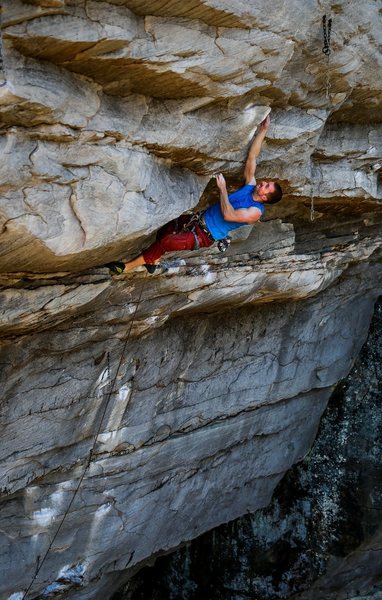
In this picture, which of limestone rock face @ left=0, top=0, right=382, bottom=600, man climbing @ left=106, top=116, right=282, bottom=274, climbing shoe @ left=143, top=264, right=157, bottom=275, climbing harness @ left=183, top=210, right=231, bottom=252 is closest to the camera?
limestone rock face @ left=0, top=0, right=382, bottom=600

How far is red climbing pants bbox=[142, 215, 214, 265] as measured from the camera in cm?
472

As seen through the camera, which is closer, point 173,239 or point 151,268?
point 173,239

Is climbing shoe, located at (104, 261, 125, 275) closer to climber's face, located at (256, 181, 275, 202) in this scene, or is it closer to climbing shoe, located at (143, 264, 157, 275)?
climbing shoe, located at (143, 264, 157, 275)

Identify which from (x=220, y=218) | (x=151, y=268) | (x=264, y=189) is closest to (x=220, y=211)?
(x=220, y=218)

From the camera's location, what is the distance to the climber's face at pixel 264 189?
15.3 feet

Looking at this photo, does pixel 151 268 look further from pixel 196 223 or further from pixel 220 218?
pixel 220 218

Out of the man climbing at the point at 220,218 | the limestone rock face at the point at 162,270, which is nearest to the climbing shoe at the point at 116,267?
the man climbing at the point at 220,218

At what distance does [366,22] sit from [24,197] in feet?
8.86

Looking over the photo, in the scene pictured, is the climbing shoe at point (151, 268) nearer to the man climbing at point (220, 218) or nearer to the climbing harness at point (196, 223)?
the man climbing at point (220, 218)

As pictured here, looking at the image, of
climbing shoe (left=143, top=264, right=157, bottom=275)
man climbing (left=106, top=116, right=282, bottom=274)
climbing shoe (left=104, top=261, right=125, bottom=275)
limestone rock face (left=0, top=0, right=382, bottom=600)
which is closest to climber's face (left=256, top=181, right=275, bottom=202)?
man climbing (left=106, top=116, right=282, bottom=274)

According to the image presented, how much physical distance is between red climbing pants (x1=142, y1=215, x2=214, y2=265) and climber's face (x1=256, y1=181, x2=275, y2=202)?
1.58 ft

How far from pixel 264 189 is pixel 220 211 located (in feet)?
1.12

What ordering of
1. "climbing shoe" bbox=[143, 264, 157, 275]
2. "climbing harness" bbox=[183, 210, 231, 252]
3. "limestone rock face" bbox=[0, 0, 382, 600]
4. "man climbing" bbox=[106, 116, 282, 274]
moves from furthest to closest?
"climbing shoe" bbox=[143, 264, 157, 275] < "climbing harness" bbox=[183, 210, 231, 252] < "man climbing" bbox=[106, 116, 282, 274] < "limestone rock face" bbox=[0, 0, 382, 600]

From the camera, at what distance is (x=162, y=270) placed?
17.4 ft
